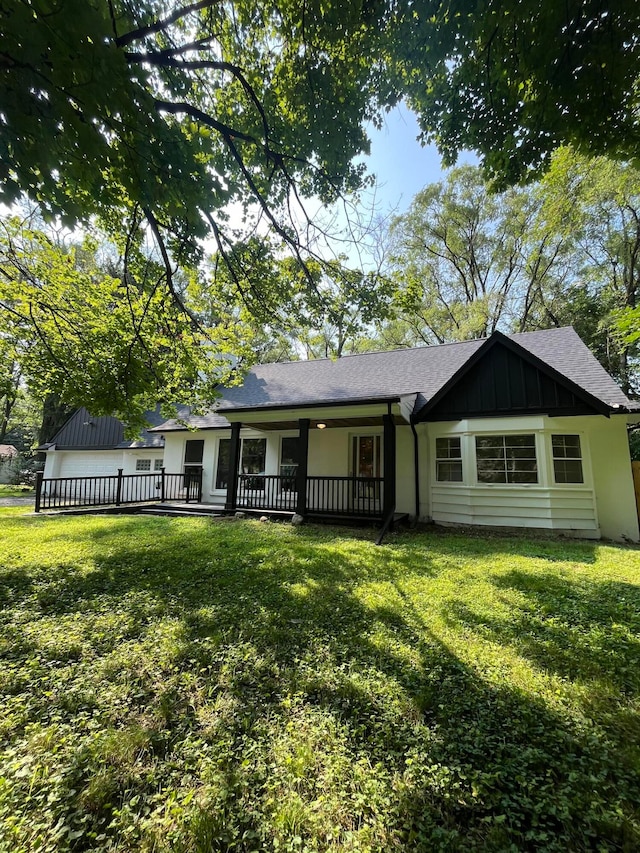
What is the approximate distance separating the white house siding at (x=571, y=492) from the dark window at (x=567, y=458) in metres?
0.14

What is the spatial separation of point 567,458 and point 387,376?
5599mm

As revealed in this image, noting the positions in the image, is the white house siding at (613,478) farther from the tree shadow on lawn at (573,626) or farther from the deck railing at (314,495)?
the deck railing at (314,495)

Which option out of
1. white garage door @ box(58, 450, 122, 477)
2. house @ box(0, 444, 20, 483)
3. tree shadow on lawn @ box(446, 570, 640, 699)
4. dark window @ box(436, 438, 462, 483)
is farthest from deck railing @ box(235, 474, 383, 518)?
house @ box(0, 444, 20, 483)

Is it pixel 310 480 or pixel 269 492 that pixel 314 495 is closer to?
pixel 310 480

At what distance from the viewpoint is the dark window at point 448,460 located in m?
9.74

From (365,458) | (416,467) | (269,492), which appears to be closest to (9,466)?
(269,492)

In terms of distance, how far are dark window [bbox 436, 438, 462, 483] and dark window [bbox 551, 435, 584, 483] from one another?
7.08 feet

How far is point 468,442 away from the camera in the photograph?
9.34m

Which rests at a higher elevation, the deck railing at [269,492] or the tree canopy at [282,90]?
the tree canopy at [282,90]

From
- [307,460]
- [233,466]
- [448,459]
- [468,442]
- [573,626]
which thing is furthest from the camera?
[233,466]

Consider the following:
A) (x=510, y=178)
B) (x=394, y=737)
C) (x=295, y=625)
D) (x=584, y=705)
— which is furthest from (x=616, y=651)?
(x=510, y=178)

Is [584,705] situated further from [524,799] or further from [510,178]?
[510,178]

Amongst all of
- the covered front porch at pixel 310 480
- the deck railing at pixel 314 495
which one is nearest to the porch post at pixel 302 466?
the covered front porch at pixel 310 480

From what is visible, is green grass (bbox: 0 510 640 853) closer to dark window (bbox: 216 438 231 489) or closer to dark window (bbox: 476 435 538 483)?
dark window (bbox: 476 435 538 483)
